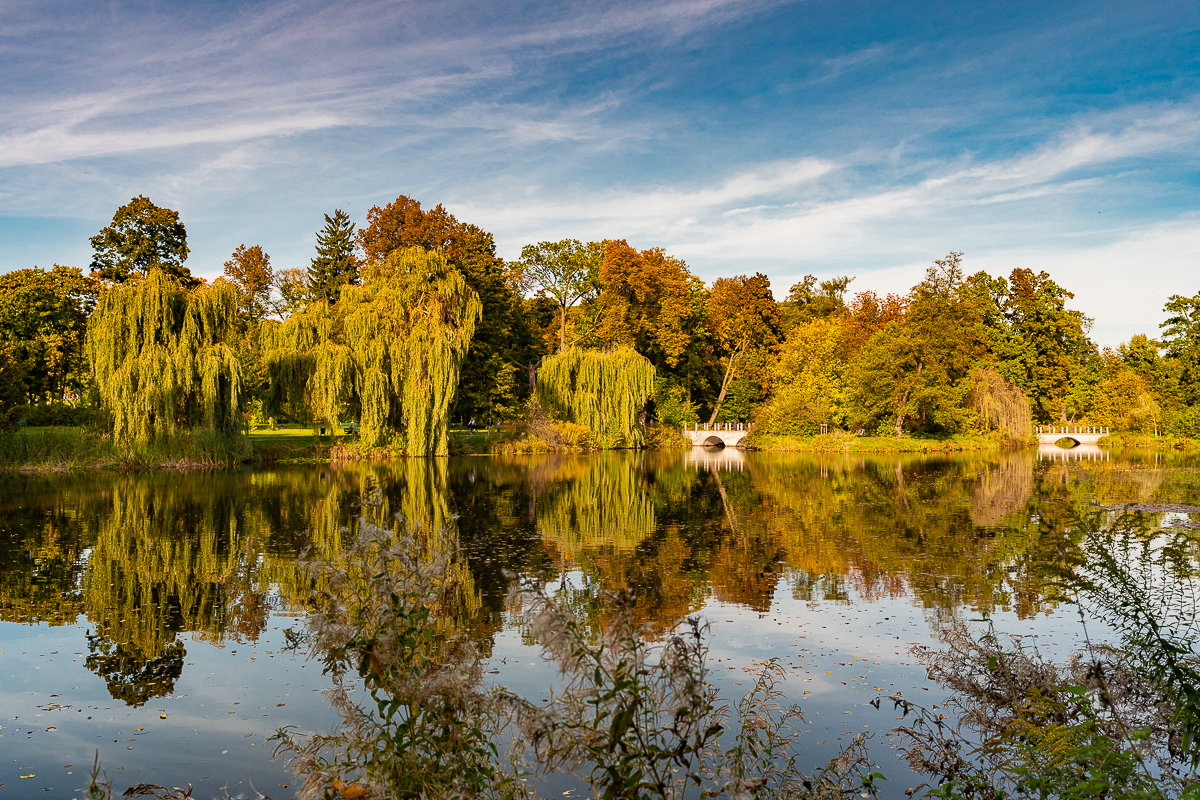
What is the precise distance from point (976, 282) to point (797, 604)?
2073 inches

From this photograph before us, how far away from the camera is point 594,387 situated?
40.5 m

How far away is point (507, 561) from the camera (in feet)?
37.4

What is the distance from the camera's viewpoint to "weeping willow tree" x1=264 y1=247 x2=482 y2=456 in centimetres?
3097

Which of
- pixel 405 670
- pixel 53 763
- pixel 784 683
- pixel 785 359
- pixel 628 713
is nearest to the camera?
pixel 628 713

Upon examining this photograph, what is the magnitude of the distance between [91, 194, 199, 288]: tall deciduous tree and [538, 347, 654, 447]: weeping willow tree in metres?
17.4

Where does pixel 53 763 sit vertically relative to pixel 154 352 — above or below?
below

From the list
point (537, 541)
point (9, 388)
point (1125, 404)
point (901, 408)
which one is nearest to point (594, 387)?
point (901, 408)

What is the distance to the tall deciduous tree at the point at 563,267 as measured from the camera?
5112 cm

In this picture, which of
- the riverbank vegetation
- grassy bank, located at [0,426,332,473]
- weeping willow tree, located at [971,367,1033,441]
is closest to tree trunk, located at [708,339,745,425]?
weeping willow tree, located at [971,367,1033,441]

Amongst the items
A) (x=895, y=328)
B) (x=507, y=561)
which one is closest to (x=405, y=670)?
(x=507, y=561)

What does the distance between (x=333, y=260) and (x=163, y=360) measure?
2431 cm

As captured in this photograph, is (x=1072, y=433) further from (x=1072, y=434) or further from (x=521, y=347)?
(x=521, y=347)

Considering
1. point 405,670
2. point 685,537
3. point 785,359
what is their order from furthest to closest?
point 785,359, point 685,537, point 405,670

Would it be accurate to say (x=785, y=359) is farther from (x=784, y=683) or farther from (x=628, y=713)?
(x=628, y=713)
